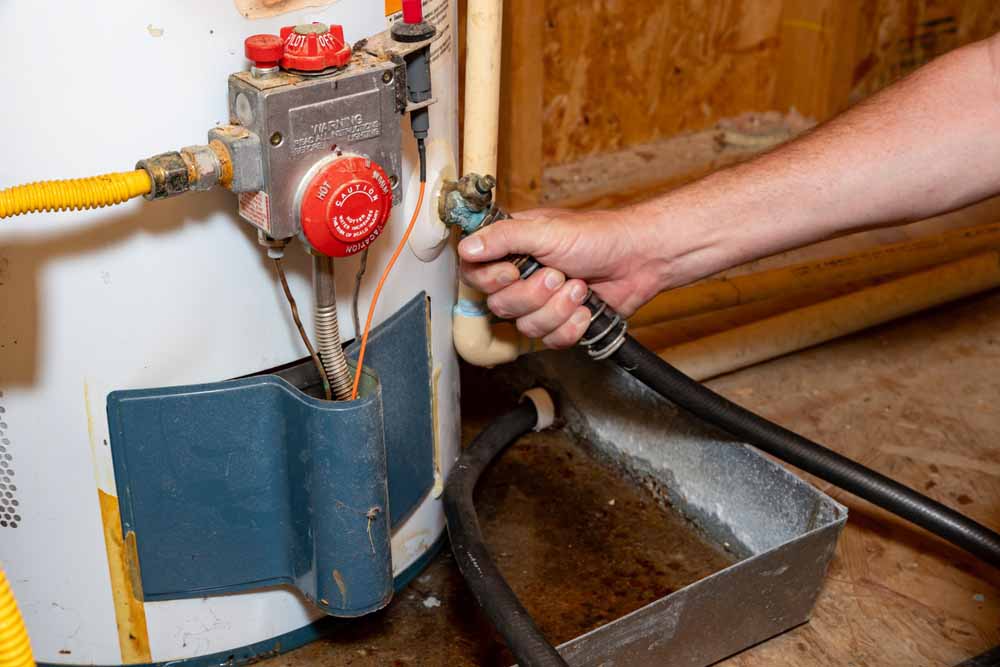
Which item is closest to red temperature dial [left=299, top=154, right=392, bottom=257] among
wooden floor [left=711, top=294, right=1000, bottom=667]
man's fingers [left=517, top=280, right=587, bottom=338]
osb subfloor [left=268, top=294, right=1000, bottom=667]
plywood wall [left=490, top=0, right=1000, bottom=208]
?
man's fingers [left=517, top=280, right=587, bottom=338]

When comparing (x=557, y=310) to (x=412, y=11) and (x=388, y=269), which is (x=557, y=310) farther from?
(x=412, y=11)

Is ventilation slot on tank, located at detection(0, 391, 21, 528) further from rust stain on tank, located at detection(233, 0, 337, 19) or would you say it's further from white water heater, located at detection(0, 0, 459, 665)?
rust stain on tank, located at detection(233, 0, 337, 19)

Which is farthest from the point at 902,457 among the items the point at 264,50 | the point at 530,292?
the point at 264,50

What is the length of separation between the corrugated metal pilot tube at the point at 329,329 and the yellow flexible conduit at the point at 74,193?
6.4 inches

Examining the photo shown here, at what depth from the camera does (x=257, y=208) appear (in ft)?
2.63

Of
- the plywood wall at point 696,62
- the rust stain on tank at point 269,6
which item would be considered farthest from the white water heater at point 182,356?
the plywood wall at point 696,62

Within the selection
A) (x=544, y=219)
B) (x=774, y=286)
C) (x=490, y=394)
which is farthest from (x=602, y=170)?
(x=544, y=219)

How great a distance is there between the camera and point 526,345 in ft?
4.01

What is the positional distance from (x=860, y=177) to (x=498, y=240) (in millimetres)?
332

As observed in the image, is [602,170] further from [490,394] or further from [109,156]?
[109,156]

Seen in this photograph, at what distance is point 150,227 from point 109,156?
2.5 inches

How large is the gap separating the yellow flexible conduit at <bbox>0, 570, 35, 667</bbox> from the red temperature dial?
32 cm

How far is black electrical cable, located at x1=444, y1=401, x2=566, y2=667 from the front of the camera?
94 centimetres

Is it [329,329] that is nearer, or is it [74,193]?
[74,193]
